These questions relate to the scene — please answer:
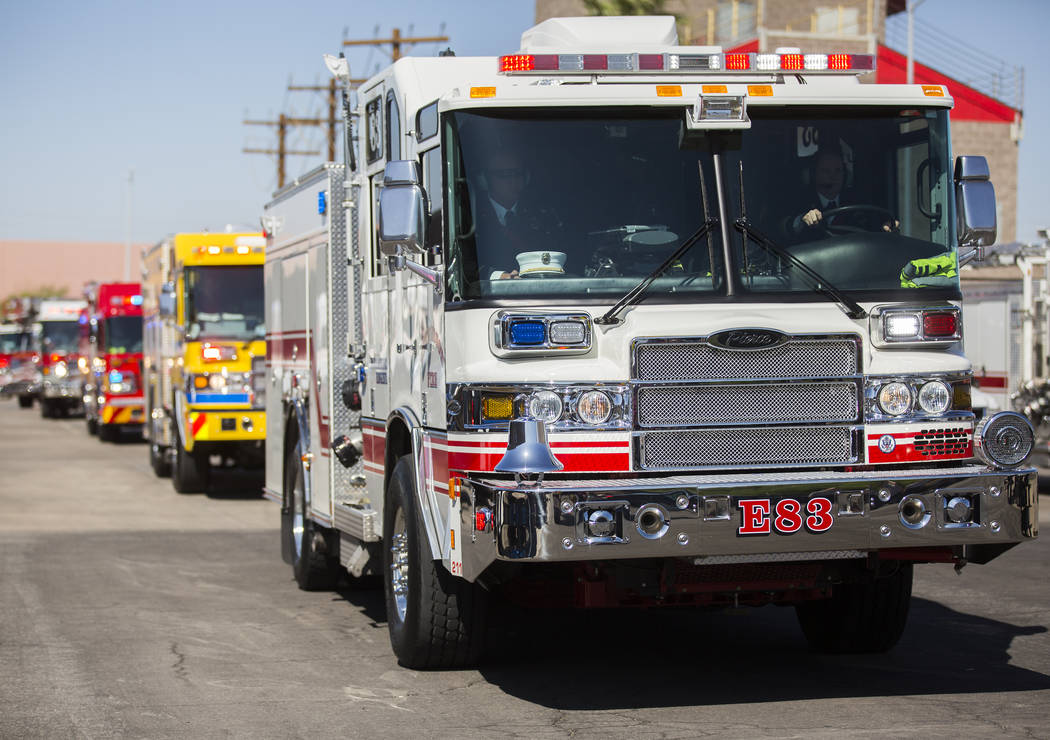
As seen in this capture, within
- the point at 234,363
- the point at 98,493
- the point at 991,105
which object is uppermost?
the point at 991,105

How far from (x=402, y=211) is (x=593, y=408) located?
51.8 inches

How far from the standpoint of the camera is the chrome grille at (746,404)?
23.2 feet

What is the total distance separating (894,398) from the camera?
7242 millimetres

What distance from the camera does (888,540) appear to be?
272 inches

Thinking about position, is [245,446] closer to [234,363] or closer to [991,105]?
[234,363]

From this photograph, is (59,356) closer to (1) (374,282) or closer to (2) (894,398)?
(1) (374,282)

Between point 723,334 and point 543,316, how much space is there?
2.71 feet

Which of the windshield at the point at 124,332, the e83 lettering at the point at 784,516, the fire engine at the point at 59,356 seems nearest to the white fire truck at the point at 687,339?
the e83 lettering at the point at 784,516

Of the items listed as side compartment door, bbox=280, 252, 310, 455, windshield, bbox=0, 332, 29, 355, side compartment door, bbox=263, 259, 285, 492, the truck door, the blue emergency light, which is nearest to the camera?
the blue emergency light

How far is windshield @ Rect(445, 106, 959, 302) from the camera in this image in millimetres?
7215

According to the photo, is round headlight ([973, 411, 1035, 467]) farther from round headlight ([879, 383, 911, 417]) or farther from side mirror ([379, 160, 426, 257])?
side mirror ([379, 160, 426, 257])

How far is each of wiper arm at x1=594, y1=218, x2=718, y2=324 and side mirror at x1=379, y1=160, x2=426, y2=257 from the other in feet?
3.23

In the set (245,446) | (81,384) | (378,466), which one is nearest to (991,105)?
(81,384)

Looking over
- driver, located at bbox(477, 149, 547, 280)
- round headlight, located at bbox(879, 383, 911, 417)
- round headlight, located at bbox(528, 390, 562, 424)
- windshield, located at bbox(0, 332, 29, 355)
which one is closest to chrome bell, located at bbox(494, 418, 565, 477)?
round headlight, located at bbox(528, 390, 562, 424)
